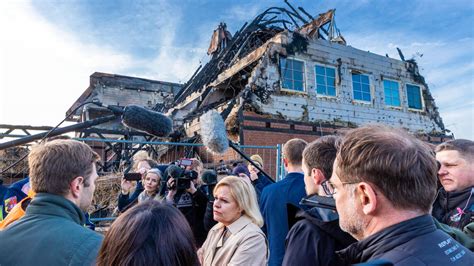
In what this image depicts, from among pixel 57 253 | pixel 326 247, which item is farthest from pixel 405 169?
pixel 57 253

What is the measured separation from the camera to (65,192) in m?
1.94

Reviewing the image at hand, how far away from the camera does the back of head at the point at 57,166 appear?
1.92 meters

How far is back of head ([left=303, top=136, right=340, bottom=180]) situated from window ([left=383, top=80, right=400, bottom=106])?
570 inches

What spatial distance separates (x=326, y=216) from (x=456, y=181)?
1494 millimetres

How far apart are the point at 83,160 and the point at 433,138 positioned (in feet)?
56.2

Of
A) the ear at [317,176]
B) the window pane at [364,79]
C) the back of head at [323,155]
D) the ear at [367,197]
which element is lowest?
the ear at [367,197]

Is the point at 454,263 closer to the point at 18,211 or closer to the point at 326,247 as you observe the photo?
the point at 326,247

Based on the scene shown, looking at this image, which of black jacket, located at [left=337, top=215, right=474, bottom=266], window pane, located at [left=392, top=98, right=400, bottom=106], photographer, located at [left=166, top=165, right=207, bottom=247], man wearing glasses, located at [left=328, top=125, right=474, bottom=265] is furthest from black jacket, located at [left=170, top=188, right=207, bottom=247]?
window pane, located at [left=392, top=98, right=400, bottom=106]

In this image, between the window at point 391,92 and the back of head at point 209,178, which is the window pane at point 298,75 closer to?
the window at point 391,92

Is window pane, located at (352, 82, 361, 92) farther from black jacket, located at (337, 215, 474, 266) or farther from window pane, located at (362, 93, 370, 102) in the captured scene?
black jacket, located at (337, 215, 474, 266)

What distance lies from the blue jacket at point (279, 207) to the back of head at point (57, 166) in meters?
1.63

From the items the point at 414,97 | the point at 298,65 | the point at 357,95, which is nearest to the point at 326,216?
the point at 298,65

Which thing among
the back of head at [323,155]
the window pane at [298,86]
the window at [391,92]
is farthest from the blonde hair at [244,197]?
the window at [391,92]

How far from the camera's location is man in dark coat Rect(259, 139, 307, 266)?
2926 mm
